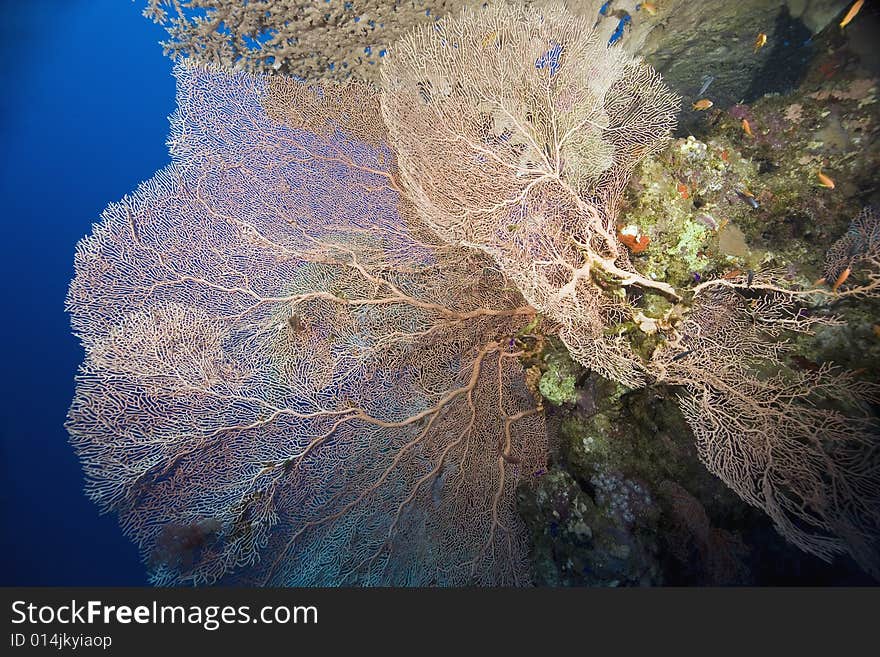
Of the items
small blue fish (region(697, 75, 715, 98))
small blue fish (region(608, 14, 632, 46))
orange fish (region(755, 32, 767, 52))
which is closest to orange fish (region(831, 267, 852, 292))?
orange fish (region(755, 32, 767, 52))

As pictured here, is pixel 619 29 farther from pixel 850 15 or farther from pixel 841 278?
pixel 841 278

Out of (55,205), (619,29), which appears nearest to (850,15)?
(619,29)

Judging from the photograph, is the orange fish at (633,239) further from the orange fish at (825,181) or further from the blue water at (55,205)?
the blue water at (55,205)

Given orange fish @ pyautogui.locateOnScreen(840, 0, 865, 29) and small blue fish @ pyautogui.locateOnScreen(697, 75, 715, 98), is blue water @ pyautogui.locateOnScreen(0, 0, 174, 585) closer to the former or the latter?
small blue fish @ pyautogui.locateOnScreen(697, 75, 715, 98)

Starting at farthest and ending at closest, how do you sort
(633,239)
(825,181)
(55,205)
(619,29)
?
(55,205)
(619,29)
(633,239)
(825,181)

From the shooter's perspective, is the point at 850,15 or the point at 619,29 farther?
the point at 619,29

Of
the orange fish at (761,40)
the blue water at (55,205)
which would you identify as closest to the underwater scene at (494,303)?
the orange fish at (761,40)
